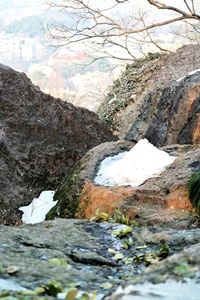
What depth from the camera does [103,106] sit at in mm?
15031


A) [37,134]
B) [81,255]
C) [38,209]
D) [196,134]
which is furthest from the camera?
[37,134]

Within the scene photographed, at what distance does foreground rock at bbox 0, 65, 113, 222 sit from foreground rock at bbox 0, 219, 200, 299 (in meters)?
4.14

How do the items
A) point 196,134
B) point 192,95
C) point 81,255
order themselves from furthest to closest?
point 192,95 → point 196,134 → point 81,255

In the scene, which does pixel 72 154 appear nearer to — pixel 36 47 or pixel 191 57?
pixel 191 57

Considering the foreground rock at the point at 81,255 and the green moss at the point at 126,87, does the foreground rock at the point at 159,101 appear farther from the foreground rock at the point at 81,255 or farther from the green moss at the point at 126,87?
the foreground rock at the point at 81,255

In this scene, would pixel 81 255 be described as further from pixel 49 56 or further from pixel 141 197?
pixel 49 56

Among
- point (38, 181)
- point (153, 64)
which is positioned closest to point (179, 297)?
point (38, 181)

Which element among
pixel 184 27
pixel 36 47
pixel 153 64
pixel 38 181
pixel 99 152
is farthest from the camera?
pixel 36 47

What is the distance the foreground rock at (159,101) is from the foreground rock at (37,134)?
1098 millimetres

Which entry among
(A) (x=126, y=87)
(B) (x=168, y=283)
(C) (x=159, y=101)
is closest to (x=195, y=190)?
(B) (x=168, y=283)

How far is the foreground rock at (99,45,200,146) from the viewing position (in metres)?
8.27

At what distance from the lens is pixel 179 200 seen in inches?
205

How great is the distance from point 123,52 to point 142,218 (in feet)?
39.3

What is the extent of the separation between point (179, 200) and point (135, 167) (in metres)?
1.06
